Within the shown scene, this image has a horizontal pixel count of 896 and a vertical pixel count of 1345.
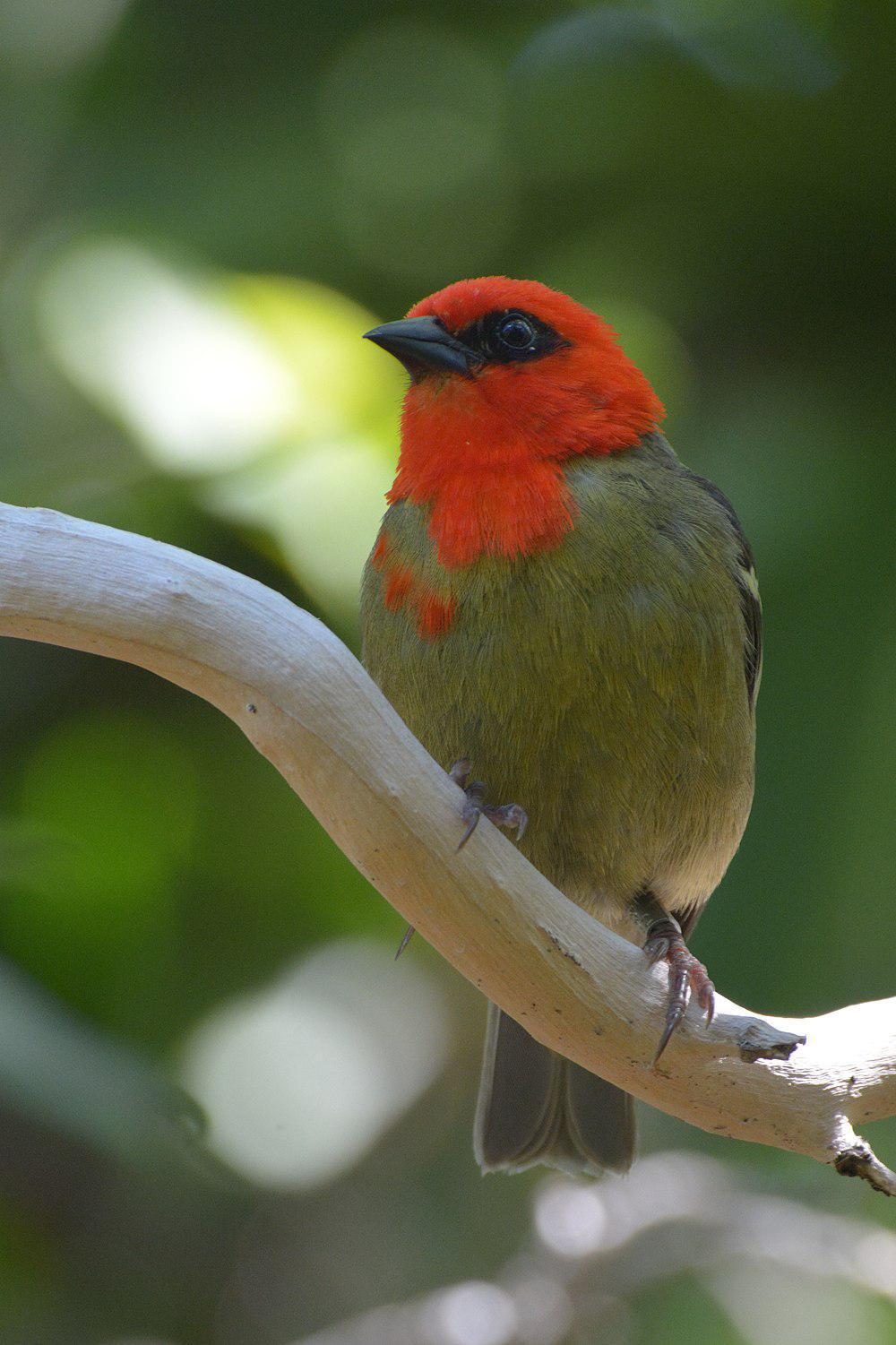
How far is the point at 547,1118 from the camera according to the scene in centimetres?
315

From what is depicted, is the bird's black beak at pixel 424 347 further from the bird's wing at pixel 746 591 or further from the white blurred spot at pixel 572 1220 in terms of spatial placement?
the white blurred spot at pixel 572 1220

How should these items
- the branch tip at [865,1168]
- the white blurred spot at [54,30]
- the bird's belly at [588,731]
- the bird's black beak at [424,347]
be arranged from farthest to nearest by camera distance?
the white blurred spot at [54,30]
the bird's black beak at [424,347]
the bird's belly at [588,731]
the branch tip at [865,1168]

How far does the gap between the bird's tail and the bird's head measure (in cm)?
110

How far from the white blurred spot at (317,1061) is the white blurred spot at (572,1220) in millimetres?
539

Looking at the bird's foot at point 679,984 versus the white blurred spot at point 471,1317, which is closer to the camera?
the bird's foot at point 679,984

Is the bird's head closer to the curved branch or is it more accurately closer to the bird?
the bird

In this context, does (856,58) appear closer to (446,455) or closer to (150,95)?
(150,95)

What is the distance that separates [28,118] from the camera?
187 inches

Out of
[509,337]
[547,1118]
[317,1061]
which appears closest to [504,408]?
[509,337]

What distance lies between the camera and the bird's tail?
3.12m

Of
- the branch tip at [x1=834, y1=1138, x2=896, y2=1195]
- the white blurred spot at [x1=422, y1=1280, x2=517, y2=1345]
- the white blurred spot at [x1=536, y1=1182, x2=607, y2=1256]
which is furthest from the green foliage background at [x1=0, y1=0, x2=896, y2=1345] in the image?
the branch tip at [x1=834, y1=1138, x2=896, y2=1195]

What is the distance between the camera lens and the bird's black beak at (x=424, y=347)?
2.92 metres

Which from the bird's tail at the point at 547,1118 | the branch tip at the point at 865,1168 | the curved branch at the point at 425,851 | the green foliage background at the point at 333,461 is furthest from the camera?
the green foliage background at the point at 333,461

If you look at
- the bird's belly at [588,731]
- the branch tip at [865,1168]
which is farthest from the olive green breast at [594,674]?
the branch tip at [865,1168]
